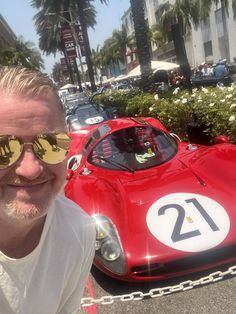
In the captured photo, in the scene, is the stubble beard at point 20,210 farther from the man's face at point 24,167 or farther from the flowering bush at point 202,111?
the flowering bush at point 202,111

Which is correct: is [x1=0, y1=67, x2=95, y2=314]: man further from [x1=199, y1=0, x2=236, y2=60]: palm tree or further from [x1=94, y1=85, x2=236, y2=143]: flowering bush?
[x1=199, y1=0, x2=236, y2=60]: palm tree

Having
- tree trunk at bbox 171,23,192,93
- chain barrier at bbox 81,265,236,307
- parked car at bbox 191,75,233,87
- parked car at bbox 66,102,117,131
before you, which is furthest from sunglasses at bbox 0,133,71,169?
parked car at bbox 191,75,233,87

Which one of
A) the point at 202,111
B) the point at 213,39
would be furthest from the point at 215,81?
the point at 213,39

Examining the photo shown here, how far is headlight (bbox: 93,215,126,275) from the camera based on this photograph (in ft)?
11.3

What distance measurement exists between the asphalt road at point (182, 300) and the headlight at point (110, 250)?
0.30 m

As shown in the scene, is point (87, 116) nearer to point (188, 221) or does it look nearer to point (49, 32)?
point (188, 221)

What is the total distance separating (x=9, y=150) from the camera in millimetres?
1380

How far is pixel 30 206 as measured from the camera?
1417 millimetres

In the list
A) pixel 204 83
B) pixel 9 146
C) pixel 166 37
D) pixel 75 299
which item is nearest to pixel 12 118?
pixel 9 146

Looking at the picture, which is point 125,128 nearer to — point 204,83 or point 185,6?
point 204,83

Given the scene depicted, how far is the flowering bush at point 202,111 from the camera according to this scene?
6.88 m

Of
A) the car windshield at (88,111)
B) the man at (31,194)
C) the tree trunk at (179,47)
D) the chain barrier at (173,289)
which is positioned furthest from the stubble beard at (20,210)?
the tree trunk at (179,47)

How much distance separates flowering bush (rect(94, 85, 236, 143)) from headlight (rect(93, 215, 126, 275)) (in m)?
3.48

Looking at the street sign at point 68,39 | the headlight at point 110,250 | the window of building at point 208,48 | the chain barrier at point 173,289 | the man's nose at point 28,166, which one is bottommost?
the chain barrier at point 173,289
